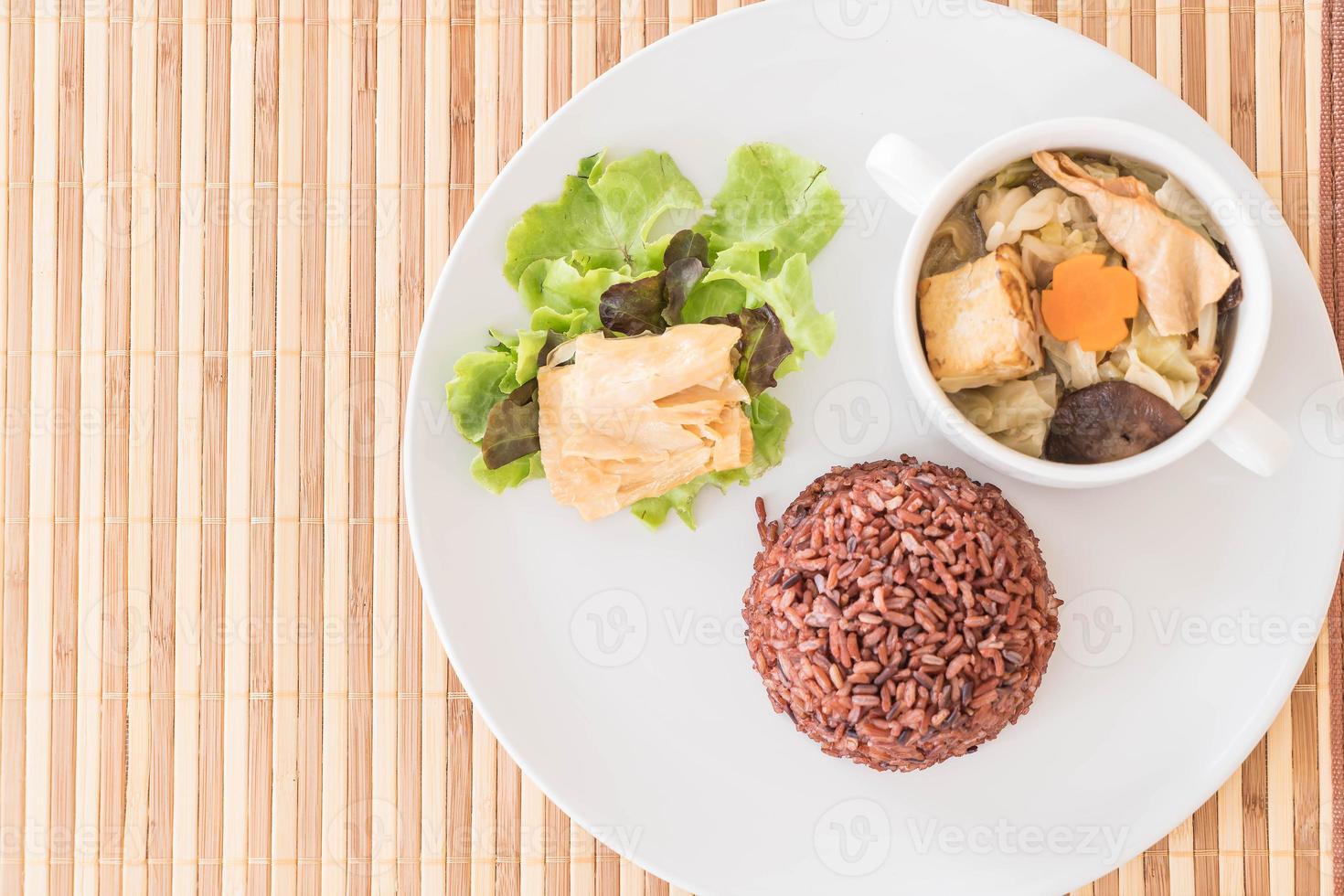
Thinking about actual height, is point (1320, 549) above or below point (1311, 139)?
below

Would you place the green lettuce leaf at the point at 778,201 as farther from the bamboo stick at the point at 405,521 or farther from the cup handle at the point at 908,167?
the bamboo stick at the point at 405,521

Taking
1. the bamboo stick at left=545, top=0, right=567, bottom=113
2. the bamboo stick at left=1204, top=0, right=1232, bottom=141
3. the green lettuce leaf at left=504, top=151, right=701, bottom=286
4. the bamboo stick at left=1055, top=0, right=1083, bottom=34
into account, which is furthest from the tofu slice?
the bamboo stick at left=1204, top=0, right=1232, bottom=141

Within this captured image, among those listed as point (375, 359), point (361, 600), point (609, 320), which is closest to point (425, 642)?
point (361, 600)

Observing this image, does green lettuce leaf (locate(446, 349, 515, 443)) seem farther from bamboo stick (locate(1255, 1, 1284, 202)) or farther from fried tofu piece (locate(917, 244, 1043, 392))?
bamboo stick (locate(1255, 1, 1284, 202))

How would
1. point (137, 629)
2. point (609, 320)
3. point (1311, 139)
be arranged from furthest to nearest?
1. point (137, 629)
2. point (1311, 139)
3. point (609, 320)

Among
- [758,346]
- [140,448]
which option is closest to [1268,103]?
[758,346]

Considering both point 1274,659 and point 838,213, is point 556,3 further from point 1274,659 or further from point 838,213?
point 1274,659

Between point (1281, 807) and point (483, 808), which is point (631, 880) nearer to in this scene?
point (483, 808)
